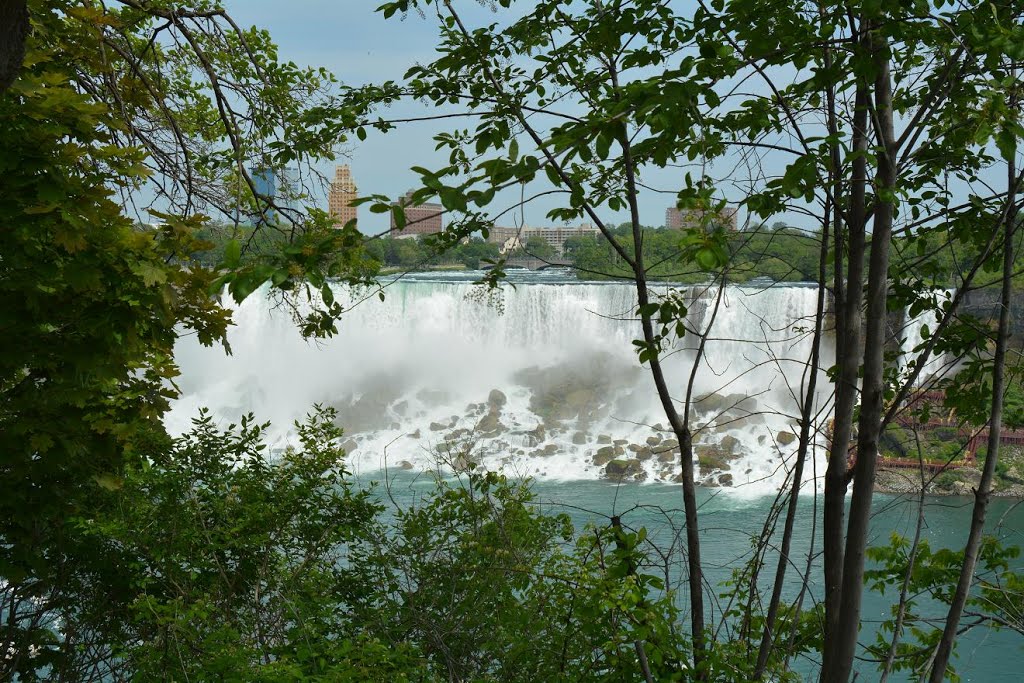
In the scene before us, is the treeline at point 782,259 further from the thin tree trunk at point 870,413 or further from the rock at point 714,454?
the rock at point 714,454

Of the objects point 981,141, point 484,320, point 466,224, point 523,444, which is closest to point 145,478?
point 466,224

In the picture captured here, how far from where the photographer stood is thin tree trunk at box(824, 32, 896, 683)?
5.82 ft

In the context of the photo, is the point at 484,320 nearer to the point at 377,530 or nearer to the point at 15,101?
the point at 377,530

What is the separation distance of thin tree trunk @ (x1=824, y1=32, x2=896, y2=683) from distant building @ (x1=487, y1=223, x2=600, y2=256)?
0.78 meters

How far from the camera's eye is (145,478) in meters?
4.15

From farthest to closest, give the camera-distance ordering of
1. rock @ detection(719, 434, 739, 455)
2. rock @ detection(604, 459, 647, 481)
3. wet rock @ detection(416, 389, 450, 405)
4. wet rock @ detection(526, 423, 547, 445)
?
wet rock @ detection(416, 389, 450, 405) → wet rock @ detection(526, 423, 547, 445) → rock @ detection(719, 434, 739, 455) → rock @ detection(604, 459, 647, 481)

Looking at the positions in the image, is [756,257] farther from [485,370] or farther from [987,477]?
[485,370]

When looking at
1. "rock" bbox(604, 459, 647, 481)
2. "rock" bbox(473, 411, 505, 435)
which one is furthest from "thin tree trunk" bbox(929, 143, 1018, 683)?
"rock" bbox(473, 411, 505, 435)

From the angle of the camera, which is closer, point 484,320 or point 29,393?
point 29,393

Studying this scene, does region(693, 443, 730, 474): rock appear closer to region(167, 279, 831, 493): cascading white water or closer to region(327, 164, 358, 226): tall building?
region(167, 279, 831, 493): cascading white water

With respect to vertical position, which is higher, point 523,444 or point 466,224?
point 466,224

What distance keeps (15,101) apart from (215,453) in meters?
2.45

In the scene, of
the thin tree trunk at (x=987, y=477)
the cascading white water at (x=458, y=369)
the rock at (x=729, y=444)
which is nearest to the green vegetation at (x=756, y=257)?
the thin tree trunk at (x=987, y=477)

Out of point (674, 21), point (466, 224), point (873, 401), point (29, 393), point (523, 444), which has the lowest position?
point (523, 444)
